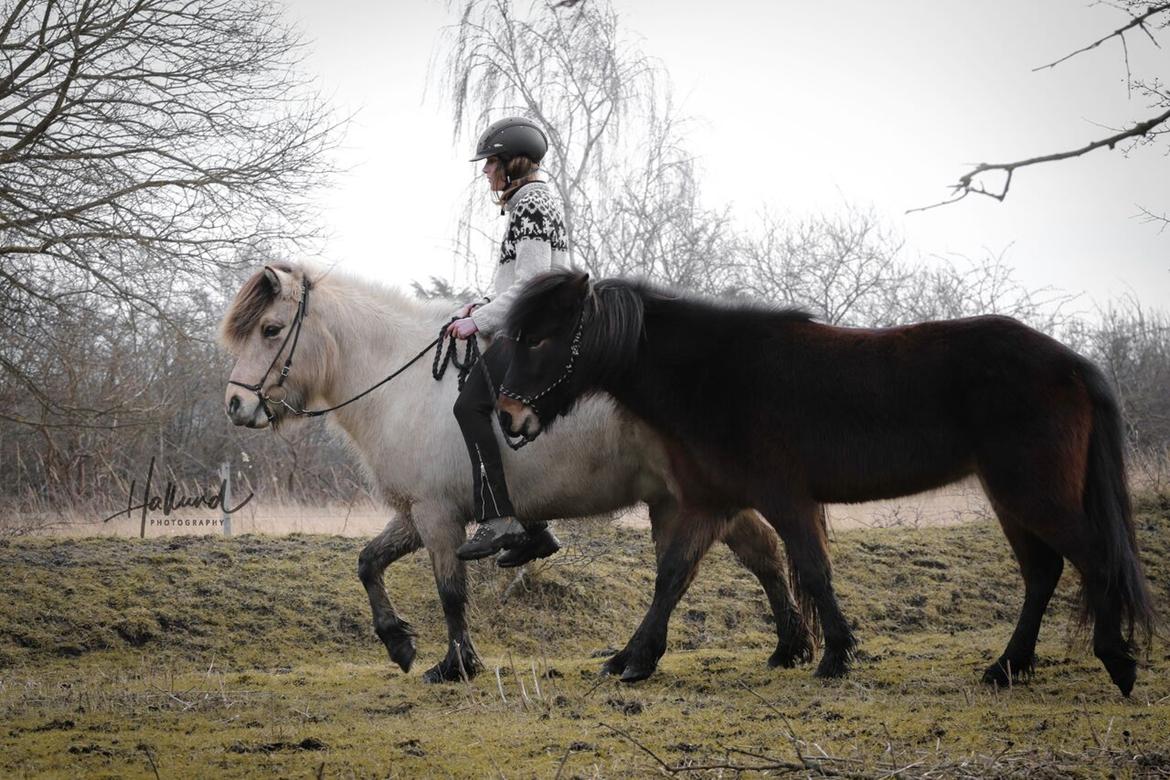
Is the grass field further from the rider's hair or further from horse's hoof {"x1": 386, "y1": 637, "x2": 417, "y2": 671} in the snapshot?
the rider's hair

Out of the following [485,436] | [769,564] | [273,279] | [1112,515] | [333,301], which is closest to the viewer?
[1112,515]

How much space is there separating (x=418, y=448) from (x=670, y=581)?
1725mm

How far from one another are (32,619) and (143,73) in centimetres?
547

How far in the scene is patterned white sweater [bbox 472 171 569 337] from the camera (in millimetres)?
6434

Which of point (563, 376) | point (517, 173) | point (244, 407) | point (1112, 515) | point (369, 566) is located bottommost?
point (369, 566)

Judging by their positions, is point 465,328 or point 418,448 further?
point 418,448

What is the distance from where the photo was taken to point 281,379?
6.93 m

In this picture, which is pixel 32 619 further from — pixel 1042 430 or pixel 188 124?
pixel 1042 430

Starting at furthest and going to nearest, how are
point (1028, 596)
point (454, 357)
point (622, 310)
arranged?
point (454, 357) → point (622, 310) → point (1028, 596)

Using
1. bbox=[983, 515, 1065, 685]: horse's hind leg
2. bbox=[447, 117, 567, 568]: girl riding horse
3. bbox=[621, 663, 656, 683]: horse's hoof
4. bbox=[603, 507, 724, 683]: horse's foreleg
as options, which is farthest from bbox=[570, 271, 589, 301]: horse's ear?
bbox=[983, 515, 1065, 685]: horse's hind leg

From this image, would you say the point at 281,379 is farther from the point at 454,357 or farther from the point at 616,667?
the point at 616,667

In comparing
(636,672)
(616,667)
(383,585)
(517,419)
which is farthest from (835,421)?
(383,585)

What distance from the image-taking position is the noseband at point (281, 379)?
688cm

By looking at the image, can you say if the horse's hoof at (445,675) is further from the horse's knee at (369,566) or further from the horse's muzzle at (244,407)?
the horse's muzzle at (244,407)
